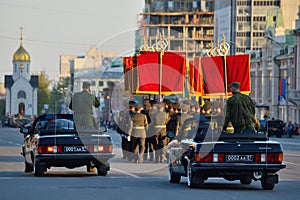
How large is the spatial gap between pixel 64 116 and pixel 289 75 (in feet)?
284

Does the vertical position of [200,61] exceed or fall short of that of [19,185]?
it exceeds it

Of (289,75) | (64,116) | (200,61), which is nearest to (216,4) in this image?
(289,75)

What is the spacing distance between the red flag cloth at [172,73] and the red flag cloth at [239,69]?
3931 millimetres

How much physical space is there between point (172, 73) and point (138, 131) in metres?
8.43

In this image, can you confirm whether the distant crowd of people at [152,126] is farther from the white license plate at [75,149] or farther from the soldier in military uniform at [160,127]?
the white license plate at [75,149]

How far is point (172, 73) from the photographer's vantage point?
39812mm

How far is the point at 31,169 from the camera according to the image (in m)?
24.9

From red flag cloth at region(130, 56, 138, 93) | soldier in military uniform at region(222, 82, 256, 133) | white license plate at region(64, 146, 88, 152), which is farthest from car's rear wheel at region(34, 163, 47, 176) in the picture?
red flag cloth at region(130, 56, 138, 93)

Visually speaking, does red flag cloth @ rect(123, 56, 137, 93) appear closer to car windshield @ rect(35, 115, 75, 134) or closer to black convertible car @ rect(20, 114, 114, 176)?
car windshield @ rect(35, 115, 75, 134)

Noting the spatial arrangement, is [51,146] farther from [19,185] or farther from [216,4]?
[216,4]

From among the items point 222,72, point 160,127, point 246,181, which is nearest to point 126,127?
point 160,127

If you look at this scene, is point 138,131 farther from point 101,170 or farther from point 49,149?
point 49,149

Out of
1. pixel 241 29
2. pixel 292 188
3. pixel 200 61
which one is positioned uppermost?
pixel 241 29

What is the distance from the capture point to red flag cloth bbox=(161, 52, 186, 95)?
129 feet
